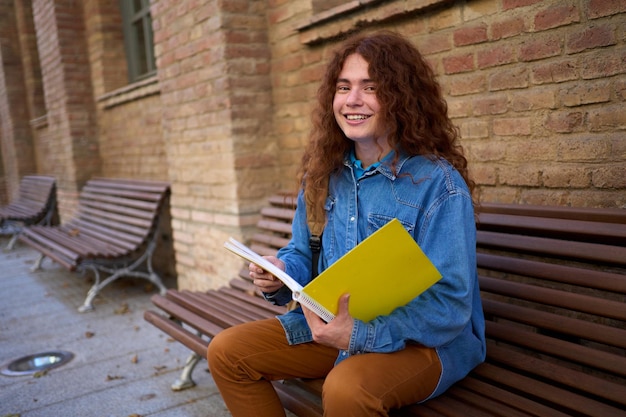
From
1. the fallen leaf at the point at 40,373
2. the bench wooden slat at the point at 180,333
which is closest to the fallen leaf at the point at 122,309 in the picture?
the fallen leaf at the point at 40,373

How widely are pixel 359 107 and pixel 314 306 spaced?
712mm

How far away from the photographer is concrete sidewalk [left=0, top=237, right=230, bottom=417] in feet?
10.0

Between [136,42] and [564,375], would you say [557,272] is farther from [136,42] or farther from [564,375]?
[136,42]

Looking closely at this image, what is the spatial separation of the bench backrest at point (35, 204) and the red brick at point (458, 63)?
23.7 feet

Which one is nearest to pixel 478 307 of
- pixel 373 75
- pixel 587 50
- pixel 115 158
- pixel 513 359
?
pixel 513 359

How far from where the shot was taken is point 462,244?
1656 millimetres

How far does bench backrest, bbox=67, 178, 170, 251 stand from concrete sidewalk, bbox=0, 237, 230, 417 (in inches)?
21.7

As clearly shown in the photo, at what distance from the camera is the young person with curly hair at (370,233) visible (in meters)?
1.66

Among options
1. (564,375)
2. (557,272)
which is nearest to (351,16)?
(557,272)

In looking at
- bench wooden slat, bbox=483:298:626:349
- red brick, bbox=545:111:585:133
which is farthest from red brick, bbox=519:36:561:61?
bench wooden slat, bbox=483:298:626:349

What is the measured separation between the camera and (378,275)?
1622 mm

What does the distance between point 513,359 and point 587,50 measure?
1238 millimetres

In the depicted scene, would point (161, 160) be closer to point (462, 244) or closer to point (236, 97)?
point (236, 97)

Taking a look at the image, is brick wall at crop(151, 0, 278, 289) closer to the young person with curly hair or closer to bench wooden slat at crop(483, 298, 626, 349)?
the young person with curly hair
